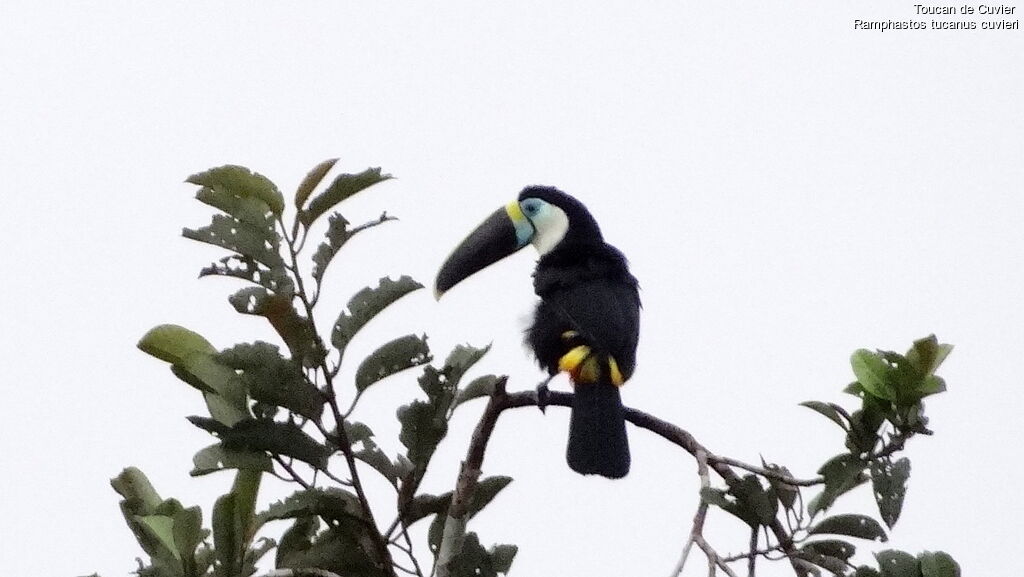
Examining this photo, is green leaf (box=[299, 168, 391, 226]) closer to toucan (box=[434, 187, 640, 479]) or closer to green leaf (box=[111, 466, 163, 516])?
green leaf (box=[111, 466, 163, 516])

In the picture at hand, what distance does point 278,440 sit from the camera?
2.13 metres

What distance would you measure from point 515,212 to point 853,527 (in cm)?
224

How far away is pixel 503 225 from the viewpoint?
4.24 metres

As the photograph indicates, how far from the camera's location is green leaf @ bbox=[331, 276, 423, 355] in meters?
2.21

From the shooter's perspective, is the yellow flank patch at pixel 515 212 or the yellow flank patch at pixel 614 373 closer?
the yellow flank patch at pixel 614 373

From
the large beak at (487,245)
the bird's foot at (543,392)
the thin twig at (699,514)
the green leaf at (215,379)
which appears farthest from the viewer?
the large beak at (487,245)

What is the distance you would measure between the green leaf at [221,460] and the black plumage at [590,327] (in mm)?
1112

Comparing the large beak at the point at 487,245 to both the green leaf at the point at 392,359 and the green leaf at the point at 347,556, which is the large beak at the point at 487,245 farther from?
the green leaf at the point at 347,556

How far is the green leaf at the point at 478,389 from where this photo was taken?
2.35 m

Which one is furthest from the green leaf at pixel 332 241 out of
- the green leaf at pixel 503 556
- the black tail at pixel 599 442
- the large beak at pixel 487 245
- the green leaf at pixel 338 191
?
the large beak at pixel 487 245

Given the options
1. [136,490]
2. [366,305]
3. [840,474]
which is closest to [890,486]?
[840,474]

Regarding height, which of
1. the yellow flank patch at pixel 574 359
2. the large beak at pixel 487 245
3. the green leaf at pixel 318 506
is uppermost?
the large beak at pixel 487 245

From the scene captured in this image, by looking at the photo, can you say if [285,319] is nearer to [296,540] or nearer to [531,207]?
[296,540]

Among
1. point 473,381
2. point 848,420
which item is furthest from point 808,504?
point 473,381
